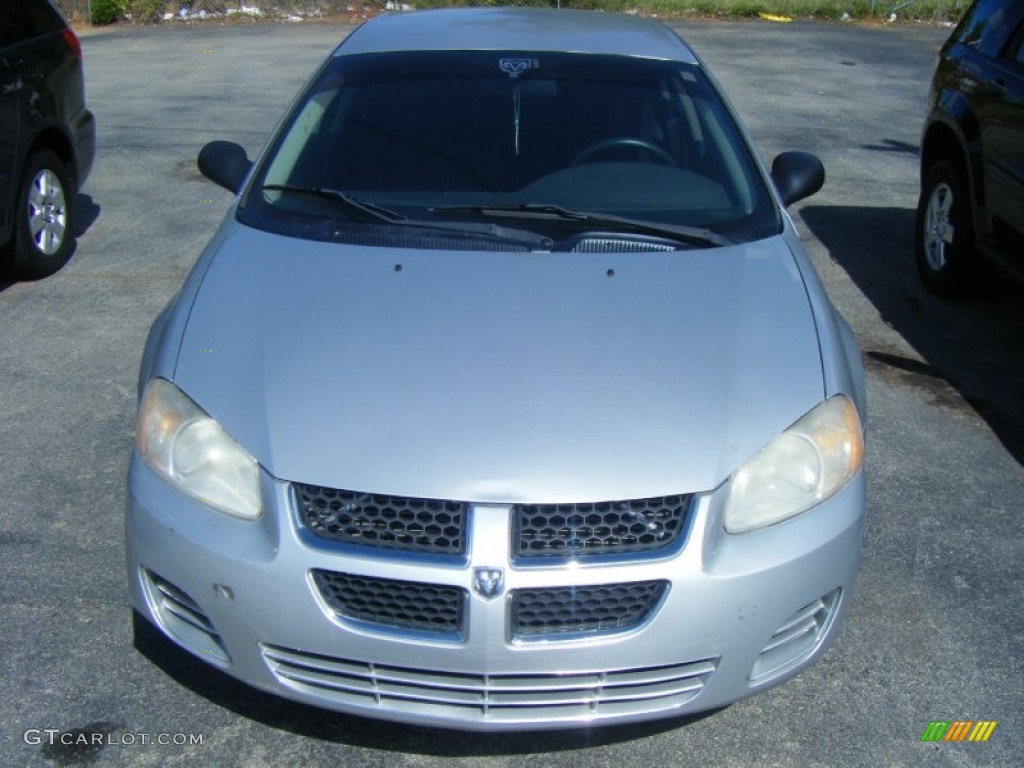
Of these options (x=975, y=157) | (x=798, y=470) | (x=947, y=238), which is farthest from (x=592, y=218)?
(x=947, y=238)

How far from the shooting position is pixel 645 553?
2584 millimetres

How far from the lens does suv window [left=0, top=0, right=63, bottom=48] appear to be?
6.38 m

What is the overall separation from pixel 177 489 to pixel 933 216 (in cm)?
522

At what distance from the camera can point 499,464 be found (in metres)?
2.62

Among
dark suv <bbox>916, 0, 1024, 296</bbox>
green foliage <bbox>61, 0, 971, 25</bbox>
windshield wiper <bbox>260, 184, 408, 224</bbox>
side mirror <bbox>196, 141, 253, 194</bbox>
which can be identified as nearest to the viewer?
windshield wiper <bbox>260, 184, 408, 224</bbox>

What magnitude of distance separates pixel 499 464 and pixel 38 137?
4988 millimetres

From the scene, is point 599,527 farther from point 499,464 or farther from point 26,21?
point 26,21

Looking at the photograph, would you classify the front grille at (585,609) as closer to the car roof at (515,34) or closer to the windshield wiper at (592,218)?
the windshield wiper at (592,218)

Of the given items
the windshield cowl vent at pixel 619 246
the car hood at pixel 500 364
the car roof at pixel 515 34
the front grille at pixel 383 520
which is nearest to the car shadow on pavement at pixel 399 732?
the front grille at pixel 383 520

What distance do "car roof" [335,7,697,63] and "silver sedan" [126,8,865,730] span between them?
3.21 ft

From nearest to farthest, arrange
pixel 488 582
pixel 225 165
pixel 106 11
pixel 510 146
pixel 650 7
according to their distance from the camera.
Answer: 1. pixel 488 582
2. pixel 510 146
3. pixel 225 165
4. pixel 106 11
5. pixel 650 7

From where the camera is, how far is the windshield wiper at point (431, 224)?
349cm

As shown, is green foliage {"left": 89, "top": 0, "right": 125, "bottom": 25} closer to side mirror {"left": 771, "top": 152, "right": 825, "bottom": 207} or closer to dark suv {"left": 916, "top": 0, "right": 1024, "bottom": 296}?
dark suv {"left": 916, "top": 0, "right": 1024, "bottom": 296}

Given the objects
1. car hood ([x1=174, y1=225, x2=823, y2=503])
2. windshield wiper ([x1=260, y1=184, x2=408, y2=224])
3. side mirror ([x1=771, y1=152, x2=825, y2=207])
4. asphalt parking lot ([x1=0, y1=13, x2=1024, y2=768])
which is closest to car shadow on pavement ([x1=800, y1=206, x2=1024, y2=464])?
asphalt parking lot ([x1=0, y1=13, x2=1024, y2=768])
